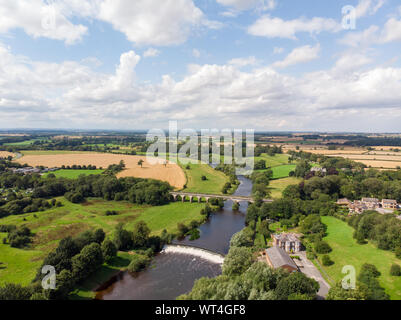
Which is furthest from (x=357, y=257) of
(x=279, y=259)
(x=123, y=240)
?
(x=123, y=240)

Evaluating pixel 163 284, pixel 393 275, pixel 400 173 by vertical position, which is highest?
pixel 400 173

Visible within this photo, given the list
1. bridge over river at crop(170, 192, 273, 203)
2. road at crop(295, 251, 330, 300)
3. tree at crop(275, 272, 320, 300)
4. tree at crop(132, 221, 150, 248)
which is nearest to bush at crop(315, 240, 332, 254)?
road at crop(295, 251, 330, 300)

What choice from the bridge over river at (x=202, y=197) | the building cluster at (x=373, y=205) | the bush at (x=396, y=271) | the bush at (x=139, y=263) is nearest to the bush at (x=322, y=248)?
the bush at (x=396, y=271)

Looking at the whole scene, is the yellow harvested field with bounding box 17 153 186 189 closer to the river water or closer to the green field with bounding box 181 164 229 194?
the green field with bounding box 181 164 229 194

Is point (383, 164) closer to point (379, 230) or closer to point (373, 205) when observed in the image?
point (373, 205)

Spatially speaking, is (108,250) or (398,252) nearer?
(398,252)
